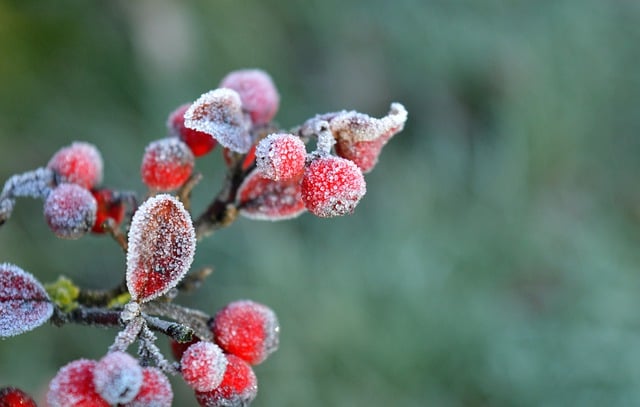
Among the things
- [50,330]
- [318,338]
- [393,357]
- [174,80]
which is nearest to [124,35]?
[174,80]

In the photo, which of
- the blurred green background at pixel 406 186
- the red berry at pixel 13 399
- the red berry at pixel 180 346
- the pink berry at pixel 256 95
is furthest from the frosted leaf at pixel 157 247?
the blurred green background at pixel 406 186

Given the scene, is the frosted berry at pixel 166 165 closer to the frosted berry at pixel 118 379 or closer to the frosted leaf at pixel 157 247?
the frosted leaf at pixel 157 247

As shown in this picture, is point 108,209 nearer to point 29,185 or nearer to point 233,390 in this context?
point 29,185

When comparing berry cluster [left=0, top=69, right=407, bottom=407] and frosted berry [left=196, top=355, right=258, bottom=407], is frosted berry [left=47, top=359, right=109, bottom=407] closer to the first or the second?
berry cluster [left=0, top=69, right=407, bottom=407]

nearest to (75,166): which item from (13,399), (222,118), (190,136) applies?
(190,136)

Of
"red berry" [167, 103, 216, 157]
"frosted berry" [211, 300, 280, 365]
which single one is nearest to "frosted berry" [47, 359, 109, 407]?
"frosted berry" [211, 300, 280, 365]

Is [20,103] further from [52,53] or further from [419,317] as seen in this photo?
[419,317]
